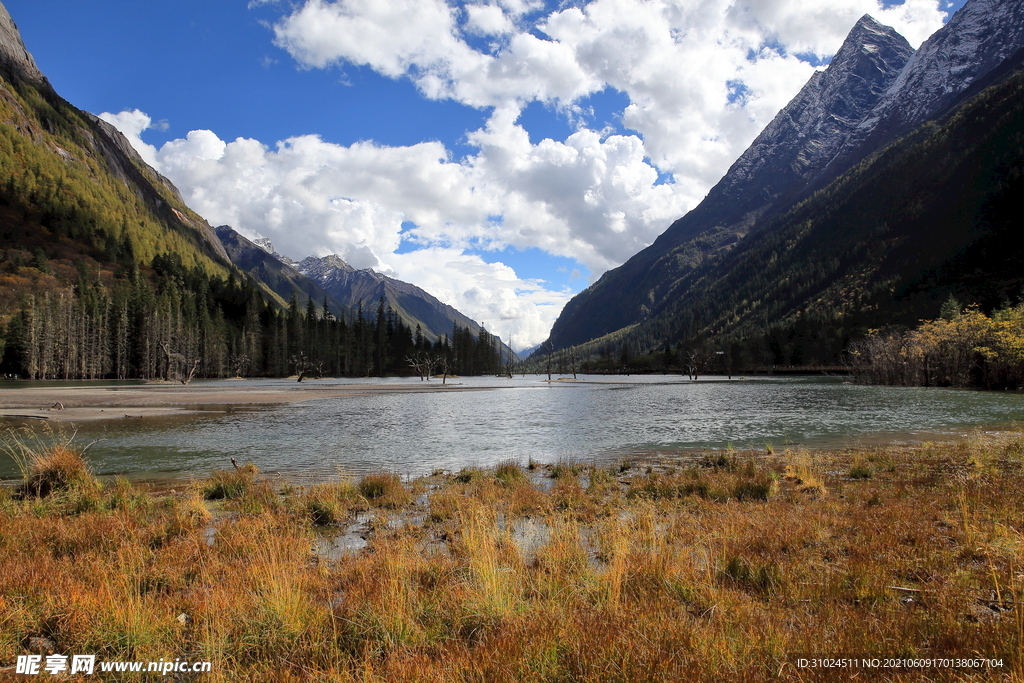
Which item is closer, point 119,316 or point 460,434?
point 460,434

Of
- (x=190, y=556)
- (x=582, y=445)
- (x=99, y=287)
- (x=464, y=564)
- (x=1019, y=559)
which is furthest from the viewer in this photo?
(x=99, y=287)

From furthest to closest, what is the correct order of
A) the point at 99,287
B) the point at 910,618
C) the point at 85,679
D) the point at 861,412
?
the point at 99,287 < the point at 861,412 < the point at 910,618 < the point at 85,679

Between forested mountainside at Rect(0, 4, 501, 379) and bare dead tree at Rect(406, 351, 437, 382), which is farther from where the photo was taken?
bare dead tree at Rect(406, 351, 437, 382)

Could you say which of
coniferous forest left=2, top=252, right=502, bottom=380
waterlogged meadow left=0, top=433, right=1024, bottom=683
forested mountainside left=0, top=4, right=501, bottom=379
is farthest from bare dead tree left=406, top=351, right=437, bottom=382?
waterlogged meadow left=0, top=433, right=1024, bottom=683

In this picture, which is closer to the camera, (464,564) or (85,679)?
(85,679)

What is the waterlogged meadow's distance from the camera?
15.4 feet

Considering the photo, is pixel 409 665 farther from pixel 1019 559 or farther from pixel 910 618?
pixel 1019 559

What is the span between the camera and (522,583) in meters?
6.79

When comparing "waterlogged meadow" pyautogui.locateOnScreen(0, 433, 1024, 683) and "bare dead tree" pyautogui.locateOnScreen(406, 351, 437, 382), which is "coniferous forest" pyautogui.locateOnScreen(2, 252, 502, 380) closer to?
"bare dead tree" pyautogui.locateOnScreen(406, 351, 437, 382)

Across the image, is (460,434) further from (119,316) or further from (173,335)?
(119,316)

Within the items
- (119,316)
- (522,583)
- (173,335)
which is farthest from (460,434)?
(119,316)

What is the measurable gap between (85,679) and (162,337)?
142 meters

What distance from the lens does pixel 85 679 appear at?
4555 mm

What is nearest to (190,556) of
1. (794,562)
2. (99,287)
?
(794,562)
